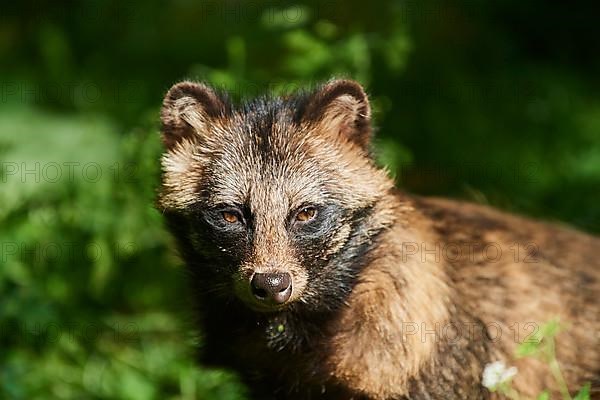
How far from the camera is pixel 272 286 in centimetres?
446

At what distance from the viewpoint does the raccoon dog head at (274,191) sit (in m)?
4.65

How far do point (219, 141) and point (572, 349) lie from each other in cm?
218

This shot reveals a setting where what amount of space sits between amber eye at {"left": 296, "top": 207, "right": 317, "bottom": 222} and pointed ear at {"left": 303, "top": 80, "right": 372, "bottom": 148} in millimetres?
449

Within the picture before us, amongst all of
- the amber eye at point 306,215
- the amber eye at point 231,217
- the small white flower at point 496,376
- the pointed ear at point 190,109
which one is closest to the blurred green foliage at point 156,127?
the pointed ear at point 190,109

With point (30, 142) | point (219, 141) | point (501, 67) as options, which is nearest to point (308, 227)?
point (219, 141)

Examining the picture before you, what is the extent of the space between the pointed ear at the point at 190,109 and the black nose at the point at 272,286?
3.02 feet

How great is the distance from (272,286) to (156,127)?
2091 mm

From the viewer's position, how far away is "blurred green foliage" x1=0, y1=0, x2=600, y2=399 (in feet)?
22.6

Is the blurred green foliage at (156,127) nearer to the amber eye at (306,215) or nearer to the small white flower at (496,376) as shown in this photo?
the amber eye at (306,215)

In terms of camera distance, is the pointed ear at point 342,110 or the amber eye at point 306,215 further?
the pointed ear at point 342,110

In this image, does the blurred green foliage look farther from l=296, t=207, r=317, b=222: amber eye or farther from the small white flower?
the small white flower

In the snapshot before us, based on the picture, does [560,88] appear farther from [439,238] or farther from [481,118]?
[439,238]

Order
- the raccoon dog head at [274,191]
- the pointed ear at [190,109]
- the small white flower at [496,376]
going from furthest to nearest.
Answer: the pointed ear at [190,109] < the raccoon dog head at [274,191] < the small white flower at [496,376]

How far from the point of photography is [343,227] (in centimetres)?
481
